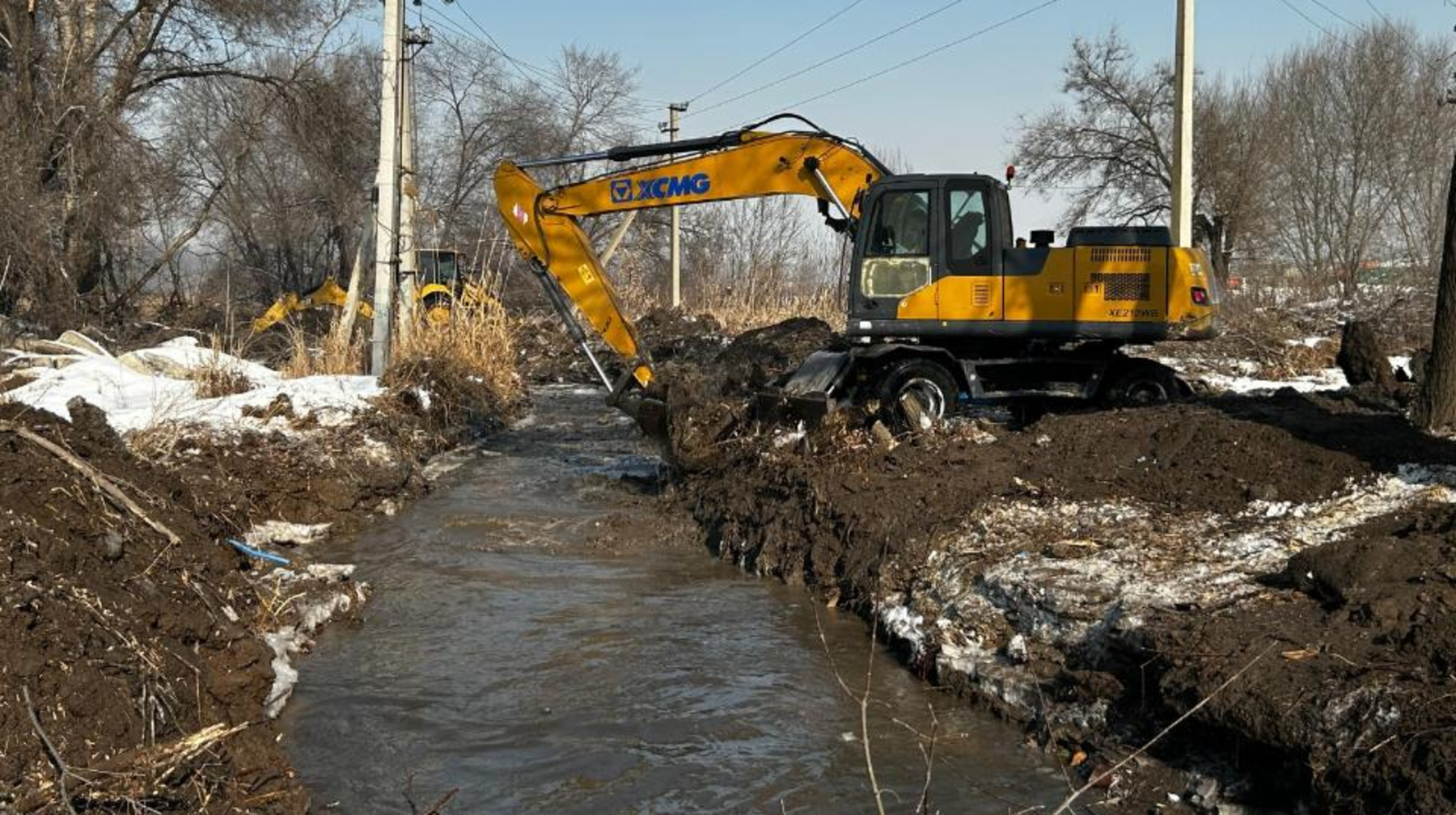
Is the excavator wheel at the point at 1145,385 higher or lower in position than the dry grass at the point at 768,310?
lower

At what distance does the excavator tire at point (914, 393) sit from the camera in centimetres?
1152

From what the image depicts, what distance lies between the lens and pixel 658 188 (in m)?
13.1

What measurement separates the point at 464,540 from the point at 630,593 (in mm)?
2111

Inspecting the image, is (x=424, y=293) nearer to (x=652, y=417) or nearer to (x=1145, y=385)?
(x=652, y=417)

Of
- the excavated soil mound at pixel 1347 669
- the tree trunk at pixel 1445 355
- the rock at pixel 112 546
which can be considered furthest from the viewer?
the tree trunk at pixel 1445 355

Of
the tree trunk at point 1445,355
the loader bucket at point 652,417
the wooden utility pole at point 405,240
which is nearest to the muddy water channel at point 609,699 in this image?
the loader bucket at point 652,417

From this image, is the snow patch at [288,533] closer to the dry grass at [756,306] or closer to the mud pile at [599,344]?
the mud pile at [599,344]

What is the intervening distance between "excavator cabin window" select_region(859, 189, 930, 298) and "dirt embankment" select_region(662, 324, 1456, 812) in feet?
4.79

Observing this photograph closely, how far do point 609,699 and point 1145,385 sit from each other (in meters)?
7.39

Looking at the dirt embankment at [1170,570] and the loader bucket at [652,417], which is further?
the loader bucket at [652,417]

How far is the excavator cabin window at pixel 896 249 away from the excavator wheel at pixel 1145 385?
2.21 m

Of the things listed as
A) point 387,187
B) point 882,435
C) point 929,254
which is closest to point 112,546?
point 882,435

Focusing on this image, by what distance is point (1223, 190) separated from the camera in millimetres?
35312

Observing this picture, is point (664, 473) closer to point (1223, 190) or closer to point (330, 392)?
point (330, 392)
